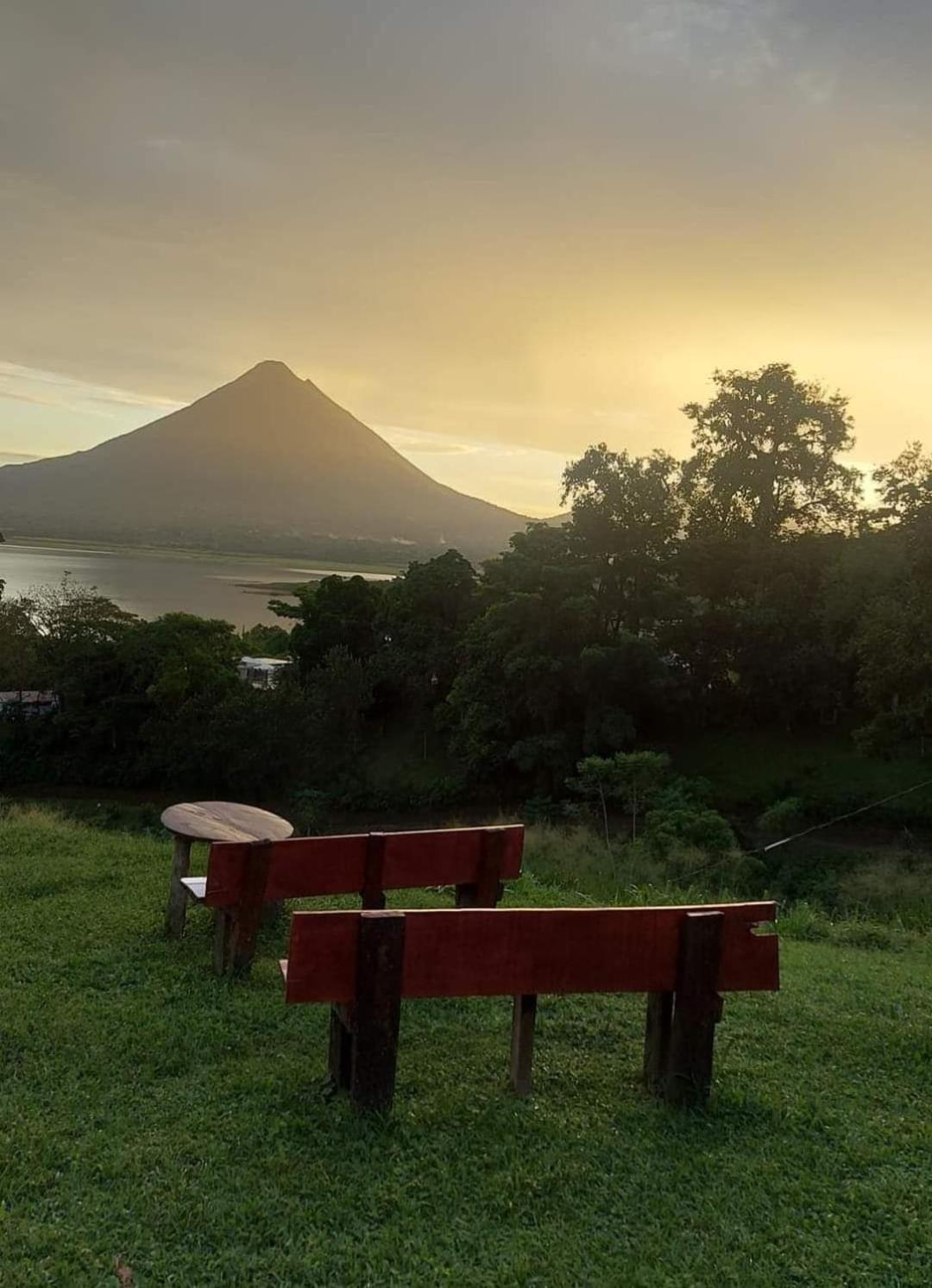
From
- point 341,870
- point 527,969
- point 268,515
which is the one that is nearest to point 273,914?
point 341,870

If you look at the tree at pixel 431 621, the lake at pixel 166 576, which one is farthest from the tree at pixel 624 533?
the lake at pixel 166 576

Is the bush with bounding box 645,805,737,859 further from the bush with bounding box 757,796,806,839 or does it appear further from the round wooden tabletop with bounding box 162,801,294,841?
the round wooden tabletop with bounding box 162,801,294,841

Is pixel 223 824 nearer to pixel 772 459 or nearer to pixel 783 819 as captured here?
pixel 783 819

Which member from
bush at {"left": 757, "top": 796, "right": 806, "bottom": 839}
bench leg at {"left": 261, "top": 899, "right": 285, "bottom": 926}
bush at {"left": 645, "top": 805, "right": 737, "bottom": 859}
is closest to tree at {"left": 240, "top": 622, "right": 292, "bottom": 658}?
bush at {"left": 757, "top": 796, "right": 806, "bottom": 839}

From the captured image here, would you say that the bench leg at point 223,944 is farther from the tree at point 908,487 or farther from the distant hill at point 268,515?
the distant hill at point 268,515

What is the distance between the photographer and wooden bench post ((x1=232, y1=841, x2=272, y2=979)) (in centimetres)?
366

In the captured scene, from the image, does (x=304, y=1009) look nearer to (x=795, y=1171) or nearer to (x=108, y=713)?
(x=795, y=1171)

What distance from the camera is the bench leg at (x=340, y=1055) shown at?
2742mm

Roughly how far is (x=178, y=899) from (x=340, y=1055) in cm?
192

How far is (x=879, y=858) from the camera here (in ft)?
52.6

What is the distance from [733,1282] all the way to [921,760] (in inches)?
771

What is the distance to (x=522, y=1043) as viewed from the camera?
109 inches

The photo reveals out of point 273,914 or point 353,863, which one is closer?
point 353,863

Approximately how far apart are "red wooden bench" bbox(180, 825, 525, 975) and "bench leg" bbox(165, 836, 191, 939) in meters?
0.16
